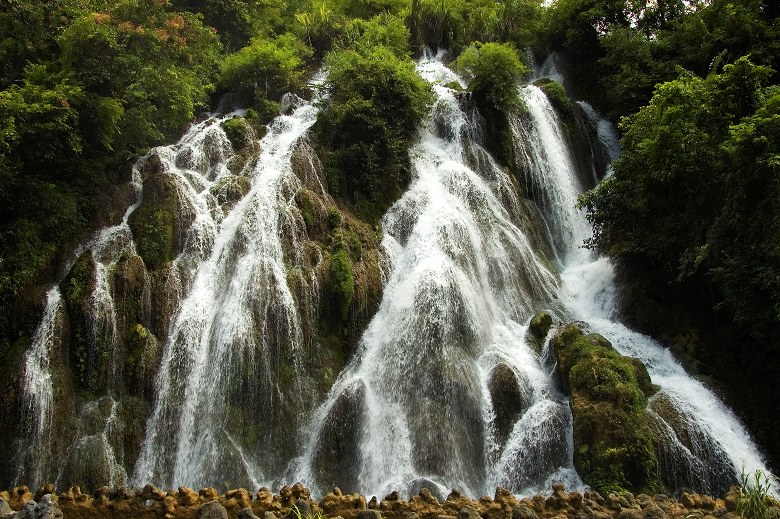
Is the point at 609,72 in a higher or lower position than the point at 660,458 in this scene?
higher

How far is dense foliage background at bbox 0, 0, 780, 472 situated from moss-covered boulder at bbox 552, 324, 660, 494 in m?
2.67

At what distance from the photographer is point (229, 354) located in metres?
12.0

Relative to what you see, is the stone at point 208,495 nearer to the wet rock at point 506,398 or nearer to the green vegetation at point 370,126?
the wet rock at point 506,398

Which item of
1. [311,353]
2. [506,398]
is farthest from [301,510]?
[311,353]

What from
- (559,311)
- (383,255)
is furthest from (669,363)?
(383,255)

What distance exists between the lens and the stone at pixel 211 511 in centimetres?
602

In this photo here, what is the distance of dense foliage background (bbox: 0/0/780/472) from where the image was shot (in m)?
11.9

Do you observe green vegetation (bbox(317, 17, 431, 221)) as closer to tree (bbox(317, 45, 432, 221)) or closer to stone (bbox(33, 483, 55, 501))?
tree (bbox(317, 45, 432, 221))

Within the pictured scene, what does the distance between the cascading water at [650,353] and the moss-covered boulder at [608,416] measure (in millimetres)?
501

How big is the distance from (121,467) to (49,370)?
97.8 inches

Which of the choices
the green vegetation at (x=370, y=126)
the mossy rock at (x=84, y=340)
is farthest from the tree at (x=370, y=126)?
the mossy rock at (x=84, y=340)

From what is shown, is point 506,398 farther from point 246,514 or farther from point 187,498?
point 187,498

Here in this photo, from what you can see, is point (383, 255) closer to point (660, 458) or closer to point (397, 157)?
point (397, 157)

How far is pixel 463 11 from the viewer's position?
89.3ft
